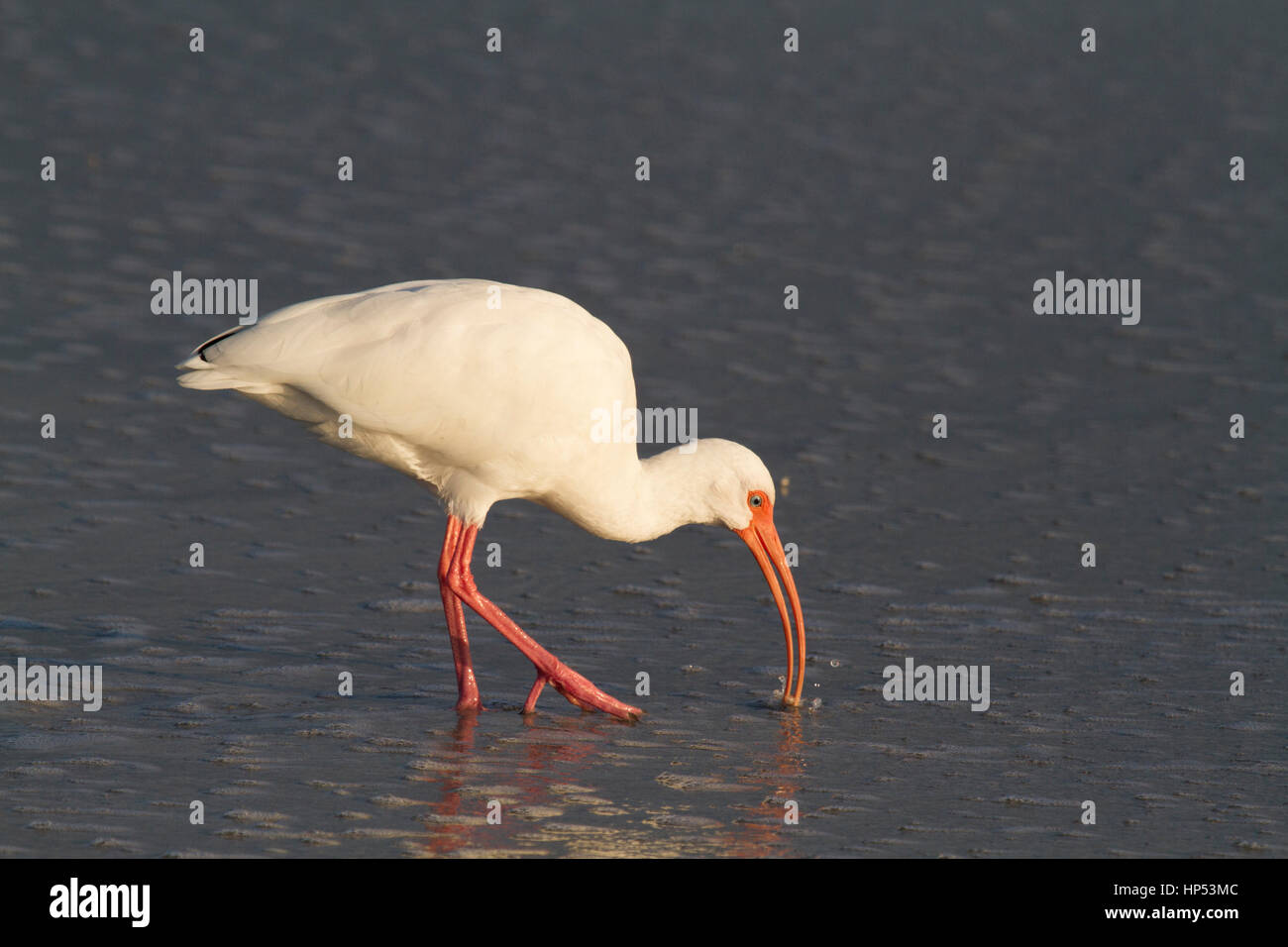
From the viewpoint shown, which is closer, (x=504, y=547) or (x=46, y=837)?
(x=46, y=837)

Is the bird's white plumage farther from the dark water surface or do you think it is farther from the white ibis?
the dark water surface

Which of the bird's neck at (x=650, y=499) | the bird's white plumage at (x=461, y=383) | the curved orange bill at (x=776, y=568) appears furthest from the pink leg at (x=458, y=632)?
the curved orange bill at (x=776, y=568)

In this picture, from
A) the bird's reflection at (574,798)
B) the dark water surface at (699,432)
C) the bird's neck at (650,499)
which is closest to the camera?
the bird's reflection at (574,798)

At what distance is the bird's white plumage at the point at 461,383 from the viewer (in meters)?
7.77

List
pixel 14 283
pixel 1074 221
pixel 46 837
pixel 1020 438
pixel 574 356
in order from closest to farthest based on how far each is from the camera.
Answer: pixel 46 837
pixel 574 356
pixel 1020 438
pixel 14 283
pixel 1074 221

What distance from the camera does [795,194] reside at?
15.0m

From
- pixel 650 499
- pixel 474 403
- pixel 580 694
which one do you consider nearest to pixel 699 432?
pixel 650 499

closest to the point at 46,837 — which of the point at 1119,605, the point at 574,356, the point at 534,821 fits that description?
the point at 534,821

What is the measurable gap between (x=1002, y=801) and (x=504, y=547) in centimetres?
333

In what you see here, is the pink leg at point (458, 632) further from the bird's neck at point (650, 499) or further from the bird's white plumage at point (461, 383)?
the bird's neck at point (650, 499)

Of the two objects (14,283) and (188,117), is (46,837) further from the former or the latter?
(188,117)

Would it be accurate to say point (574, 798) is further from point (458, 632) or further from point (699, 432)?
point (699, 432)

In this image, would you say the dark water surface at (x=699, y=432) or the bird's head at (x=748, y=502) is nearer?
the dark water surface at (x=699, y=432)

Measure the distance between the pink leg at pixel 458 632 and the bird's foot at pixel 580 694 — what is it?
252 mm
